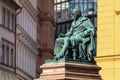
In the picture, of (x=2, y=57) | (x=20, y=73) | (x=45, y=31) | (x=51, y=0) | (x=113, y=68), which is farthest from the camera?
(x=51, y=0)

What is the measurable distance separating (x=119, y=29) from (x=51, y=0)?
2190 inches

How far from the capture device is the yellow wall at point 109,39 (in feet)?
100.0

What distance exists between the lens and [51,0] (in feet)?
282

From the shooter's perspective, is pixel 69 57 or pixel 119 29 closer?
pixel 69 57

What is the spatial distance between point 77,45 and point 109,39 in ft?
18.5

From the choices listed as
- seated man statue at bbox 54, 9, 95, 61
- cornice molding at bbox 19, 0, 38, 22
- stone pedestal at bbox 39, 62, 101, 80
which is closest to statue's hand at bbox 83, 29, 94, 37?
seated man statue at bbox 54, 9, 95, 61

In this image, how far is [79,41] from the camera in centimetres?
2561

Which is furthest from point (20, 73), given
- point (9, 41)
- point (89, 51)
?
point (89, 51)

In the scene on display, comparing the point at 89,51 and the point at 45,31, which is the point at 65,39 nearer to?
the point at 89,51

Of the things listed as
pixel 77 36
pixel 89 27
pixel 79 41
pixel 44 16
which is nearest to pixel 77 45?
pixel 79 41

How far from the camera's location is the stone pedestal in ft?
81.1

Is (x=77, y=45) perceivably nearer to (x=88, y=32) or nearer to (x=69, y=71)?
(x=88, y=32)

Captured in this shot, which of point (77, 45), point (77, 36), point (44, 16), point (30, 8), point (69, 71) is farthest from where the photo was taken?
point (44, 16)

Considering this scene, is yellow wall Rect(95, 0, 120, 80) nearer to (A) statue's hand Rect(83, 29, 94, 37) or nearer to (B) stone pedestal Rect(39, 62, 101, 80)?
(A) statue's hand Rect(83, 29, 94, 37)
